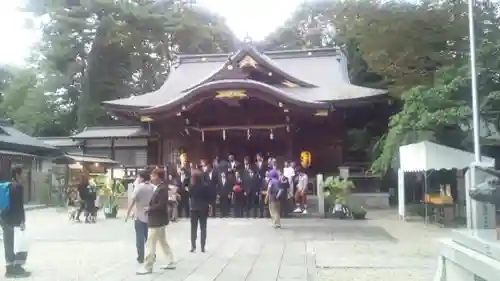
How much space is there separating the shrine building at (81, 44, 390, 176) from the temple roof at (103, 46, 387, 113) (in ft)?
0.16

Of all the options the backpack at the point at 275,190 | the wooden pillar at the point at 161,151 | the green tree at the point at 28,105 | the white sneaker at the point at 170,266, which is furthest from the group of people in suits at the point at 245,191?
the green tree at the point at 28,105

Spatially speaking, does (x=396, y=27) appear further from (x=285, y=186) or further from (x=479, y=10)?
(x=285, y=186)

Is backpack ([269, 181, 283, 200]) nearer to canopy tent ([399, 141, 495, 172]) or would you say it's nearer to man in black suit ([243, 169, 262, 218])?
man in black suit ([243, 169, 262, 218])

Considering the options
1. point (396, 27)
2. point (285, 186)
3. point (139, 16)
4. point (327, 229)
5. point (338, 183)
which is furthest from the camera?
point (139, 16)

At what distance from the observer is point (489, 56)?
1605cm

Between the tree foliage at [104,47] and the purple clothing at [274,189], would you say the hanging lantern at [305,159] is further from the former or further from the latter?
the tree foliage at [104,47]

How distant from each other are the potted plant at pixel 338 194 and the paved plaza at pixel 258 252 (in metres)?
1.44

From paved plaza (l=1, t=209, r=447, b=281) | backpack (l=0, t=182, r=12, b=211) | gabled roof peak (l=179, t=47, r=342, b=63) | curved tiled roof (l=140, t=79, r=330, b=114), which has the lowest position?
paved plaza (l=1, t=209, r=447, b=281)

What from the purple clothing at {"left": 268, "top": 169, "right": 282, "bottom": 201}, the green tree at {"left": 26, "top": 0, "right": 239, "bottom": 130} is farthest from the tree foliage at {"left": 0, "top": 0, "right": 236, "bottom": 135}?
A: the purple clothing at {"left": 268, "top": 169, "right": 282, "bottom": 201}

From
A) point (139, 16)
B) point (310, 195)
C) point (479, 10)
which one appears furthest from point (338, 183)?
point (139, 16)

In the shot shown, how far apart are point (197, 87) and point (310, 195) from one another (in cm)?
609

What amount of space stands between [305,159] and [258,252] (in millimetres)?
11580

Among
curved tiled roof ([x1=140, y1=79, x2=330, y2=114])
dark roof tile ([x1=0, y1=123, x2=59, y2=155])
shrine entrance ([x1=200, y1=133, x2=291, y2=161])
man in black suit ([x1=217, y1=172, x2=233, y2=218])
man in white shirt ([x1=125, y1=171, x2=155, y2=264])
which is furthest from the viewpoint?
dark roof tile ([x1=0, y1=123, x2=59, y2=155])

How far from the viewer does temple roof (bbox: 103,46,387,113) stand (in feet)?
64.6
